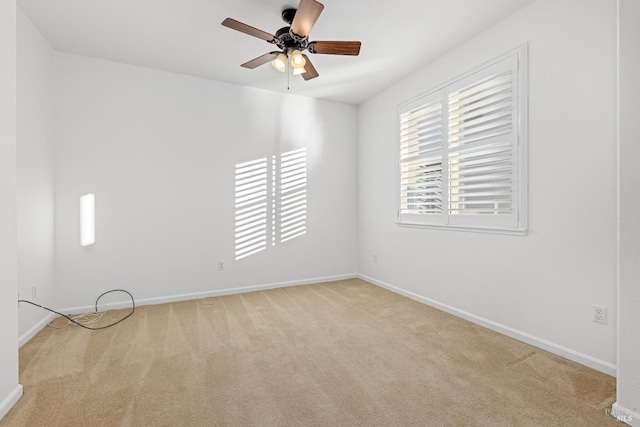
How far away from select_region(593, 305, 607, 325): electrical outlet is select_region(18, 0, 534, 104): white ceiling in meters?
2.43

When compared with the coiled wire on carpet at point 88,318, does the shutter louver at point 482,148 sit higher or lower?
higher

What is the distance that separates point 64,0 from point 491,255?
14.0 ft

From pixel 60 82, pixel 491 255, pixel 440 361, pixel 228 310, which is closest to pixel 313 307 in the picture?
pixel 228 310

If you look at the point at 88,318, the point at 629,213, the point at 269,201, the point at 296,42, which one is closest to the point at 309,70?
the point at 296,42

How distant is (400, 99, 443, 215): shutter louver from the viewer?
342 cm

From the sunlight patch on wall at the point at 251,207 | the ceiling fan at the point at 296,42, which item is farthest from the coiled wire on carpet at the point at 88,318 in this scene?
the ceiling fan at the point at 296,42

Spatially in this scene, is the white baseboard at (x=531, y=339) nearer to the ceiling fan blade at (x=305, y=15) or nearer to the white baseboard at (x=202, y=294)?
the white baseboard at (x=202, y=294)

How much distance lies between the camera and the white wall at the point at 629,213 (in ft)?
5.14

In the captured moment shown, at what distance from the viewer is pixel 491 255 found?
2.80 meters

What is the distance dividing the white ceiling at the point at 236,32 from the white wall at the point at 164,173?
37cm

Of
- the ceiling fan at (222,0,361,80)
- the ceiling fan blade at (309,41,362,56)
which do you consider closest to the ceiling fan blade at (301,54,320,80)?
the ceiling fan at (222,0,361,80)

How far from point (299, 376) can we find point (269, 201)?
2614mm

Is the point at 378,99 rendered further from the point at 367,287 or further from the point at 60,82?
the point at 60,82

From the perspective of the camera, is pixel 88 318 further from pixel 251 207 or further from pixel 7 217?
pixel 251 207
